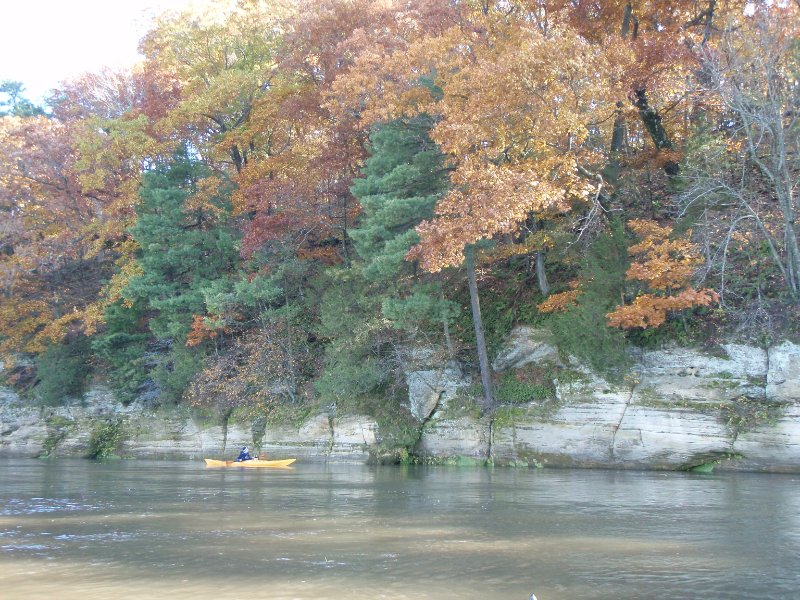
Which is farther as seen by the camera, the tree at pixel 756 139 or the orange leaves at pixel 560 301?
the orange leaves at pixel 560 301

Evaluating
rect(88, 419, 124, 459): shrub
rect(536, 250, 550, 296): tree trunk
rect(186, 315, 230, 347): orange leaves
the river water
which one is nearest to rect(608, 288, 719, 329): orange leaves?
the river water

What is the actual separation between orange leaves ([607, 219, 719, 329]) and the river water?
4325 mm

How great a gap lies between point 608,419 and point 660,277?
14.3 feet

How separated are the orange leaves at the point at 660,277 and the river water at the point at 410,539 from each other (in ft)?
14.2

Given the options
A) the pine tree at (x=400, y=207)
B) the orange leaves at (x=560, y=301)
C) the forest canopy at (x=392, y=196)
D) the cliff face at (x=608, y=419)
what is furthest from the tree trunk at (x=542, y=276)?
the pine tree at (x=400, y=207)

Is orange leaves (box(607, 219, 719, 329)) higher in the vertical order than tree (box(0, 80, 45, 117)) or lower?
lower

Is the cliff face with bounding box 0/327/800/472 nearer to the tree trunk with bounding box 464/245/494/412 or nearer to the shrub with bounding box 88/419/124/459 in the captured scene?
the tree trunk with bounding box 464/245/494/412

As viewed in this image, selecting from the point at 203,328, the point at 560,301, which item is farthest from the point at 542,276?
the point at 203,328

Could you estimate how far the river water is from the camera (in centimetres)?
830

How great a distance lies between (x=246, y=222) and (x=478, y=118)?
1177cm

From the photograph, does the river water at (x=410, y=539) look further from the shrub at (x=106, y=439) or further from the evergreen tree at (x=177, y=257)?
the shrub at (x=106, y=439)

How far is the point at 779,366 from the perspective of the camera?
19.6m

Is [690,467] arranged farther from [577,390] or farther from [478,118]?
[478,118]

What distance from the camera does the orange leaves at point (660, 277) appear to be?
64.0 ft
